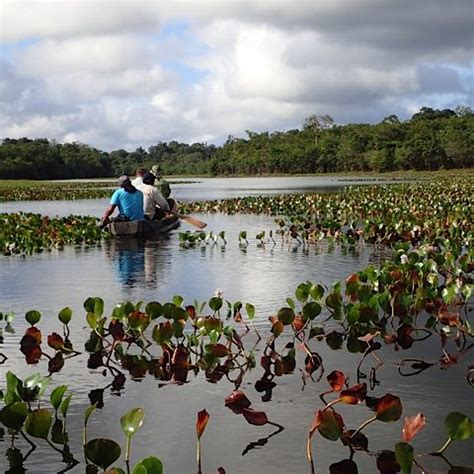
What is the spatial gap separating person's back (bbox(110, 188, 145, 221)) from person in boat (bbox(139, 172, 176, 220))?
0.66 m

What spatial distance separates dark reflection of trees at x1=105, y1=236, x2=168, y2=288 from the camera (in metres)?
9.07

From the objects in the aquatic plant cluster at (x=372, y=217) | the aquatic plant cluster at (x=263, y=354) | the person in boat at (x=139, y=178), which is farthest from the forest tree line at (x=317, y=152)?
the aquatic plant cluster at (x=263, y=354)

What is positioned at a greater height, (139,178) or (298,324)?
(139,178)

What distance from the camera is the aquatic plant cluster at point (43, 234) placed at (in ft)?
39.7

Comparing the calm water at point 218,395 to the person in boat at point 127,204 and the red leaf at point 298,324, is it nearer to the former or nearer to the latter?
the red leaf at point 298,324

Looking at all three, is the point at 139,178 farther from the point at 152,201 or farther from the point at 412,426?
the point at 412,426

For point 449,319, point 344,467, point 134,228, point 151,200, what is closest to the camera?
point 344,467

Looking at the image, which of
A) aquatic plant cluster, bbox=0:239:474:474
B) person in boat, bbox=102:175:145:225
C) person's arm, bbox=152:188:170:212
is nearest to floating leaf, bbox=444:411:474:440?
aquatic plant cluster, bbox=0:239:474:474

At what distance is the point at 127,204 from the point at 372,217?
6126 mm

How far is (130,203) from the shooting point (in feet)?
43.7

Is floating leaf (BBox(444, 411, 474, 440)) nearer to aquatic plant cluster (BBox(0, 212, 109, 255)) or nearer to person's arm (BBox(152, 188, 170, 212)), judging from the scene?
aquatic plant cluster (BBox(0, 212, 109, 255))

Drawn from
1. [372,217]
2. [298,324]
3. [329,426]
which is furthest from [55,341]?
[372,217]

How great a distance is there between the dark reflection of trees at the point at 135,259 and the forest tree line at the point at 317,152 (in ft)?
200

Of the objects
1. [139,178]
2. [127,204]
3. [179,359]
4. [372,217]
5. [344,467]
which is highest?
[139,178]
